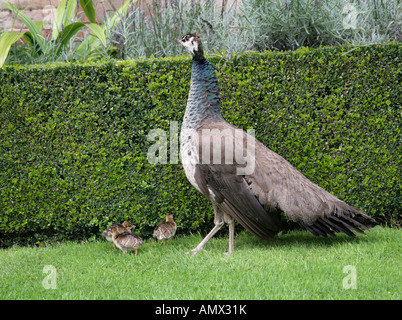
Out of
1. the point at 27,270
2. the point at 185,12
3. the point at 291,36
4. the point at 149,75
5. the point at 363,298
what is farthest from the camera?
the point at 185,12

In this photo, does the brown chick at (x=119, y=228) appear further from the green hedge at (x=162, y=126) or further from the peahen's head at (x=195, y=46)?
the peahen's head at (x=195, y=46)

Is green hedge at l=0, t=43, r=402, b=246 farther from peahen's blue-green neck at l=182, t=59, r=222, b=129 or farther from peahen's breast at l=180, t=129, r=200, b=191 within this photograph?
peahen's breast at l=180, t=129, r=200, b=191

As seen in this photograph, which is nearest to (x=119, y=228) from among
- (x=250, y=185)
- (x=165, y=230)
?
(x=165, y=230)

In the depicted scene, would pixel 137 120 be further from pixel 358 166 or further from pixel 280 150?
pixel 358 166

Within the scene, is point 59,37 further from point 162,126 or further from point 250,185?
point 250,185

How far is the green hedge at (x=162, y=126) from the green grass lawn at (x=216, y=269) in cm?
47

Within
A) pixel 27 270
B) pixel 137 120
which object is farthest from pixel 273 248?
pixel 27 270

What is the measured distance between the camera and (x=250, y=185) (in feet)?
14.6

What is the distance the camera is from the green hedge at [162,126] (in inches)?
203

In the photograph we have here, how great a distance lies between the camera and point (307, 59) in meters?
5.14

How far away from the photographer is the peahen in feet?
14.4

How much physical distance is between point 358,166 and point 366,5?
80.9 inches

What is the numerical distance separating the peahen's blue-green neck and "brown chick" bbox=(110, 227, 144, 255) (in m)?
1.22

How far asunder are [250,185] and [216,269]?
87cm
